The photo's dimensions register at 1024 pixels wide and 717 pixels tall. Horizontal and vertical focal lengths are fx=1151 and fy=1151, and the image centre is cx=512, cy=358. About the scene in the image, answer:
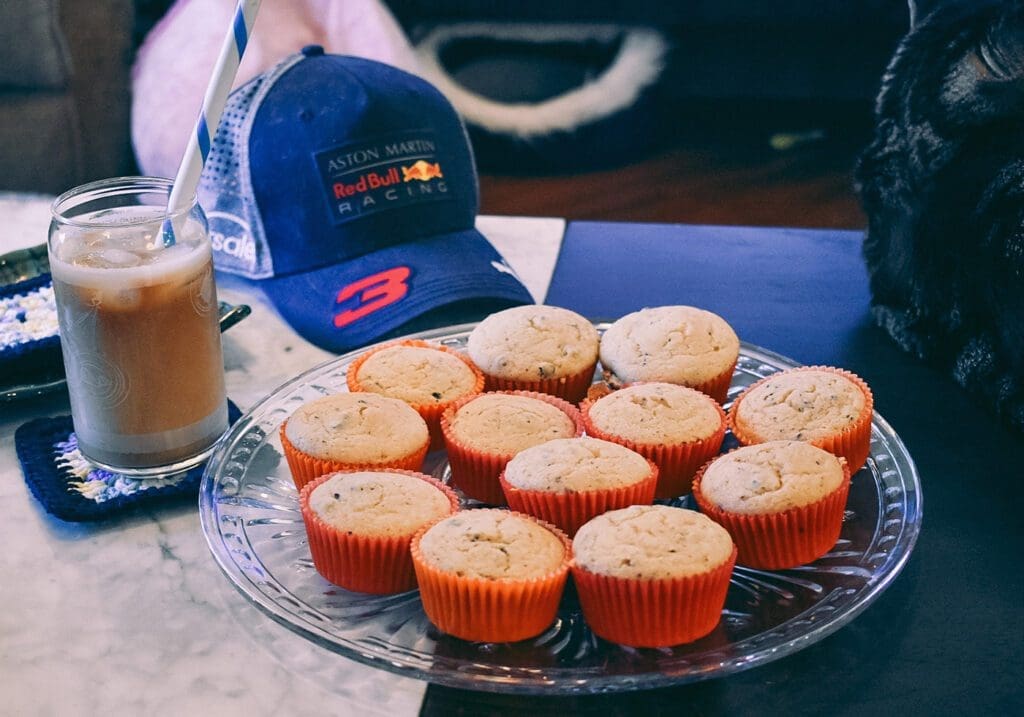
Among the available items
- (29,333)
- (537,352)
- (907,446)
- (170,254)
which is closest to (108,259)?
(170,254)

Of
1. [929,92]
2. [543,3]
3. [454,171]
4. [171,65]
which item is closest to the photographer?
[929,92]

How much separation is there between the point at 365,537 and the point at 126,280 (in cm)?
29

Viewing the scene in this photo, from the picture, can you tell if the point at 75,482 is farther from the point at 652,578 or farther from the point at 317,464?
the point at 652,578

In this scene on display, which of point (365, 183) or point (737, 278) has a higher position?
point (365, 183)

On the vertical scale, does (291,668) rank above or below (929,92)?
below

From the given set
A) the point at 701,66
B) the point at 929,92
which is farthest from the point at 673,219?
the point at 929,92

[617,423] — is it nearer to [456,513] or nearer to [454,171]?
[456,513]

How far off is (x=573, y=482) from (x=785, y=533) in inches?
6.2

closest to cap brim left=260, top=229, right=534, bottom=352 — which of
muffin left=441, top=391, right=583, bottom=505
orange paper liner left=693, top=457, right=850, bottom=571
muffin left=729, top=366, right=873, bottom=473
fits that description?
muffin left=441, top=391, right=583, bottom=505

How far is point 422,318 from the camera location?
4.23 ft

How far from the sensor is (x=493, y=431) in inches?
37.6

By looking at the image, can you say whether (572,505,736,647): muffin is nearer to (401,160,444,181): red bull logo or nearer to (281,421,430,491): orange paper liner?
(281,421,430,491): orange paper liner

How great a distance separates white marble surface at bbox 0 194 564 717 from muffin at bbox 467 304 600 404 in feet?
1.01

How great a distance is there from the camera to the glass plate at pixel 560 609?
2.33 feet
